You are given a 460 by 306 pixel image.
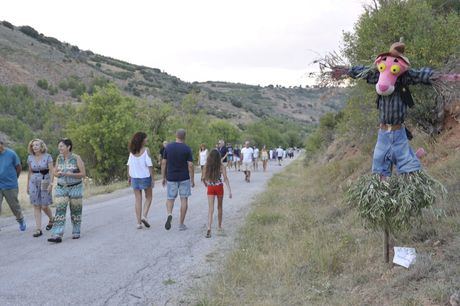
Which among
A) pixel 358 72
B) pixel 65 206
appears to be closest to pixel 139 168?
pixel 65 206

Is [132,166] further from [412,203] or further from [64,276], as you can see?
[412,203]

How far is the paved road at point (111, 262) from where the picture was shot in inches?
227

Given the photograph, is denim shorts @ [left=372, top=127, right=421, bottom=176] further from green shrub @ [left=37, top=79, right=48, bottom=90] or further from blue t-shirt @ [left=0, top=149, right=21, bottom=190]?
green shrub @ [left=37, top=79, right=48, bottom=90]

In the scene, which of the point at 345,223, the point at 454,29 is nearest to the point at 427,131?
the point at 454,29

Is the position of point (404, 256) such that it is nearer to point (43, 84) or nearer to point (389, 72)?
point (389, 72)

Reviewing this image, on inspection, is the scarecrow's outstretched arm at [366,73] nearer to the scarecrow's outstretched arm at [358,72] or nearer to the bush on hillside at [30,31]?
the scarecrow's outstretched arm at [358,72]

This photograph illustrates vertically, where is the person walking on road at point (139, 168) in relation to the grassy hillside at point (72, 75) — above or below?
below

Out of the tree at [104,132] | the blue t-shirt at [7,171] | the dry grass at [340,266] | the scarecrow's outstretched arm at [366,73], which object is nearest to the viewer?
the dry grass at [340,266]

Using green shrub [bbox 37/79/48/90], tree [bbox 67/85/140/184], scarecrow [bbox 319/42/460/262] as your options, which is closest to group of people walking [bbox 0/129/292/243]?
scarecrow [bbox 319/42/460/262]

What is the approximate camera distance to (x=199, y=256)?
7691mm

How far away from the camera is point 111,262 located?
721 cm

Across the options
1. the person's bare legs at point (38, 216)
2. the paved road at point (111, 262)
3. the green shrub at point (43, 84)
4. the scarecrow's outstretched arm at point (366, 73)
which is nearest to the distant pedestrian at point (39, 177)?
the person's bare legs at point (38, 216)

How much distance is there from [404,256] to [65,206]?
237 inches

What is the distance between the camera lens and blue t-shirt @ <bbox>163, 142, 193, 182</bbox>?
32.0ft
